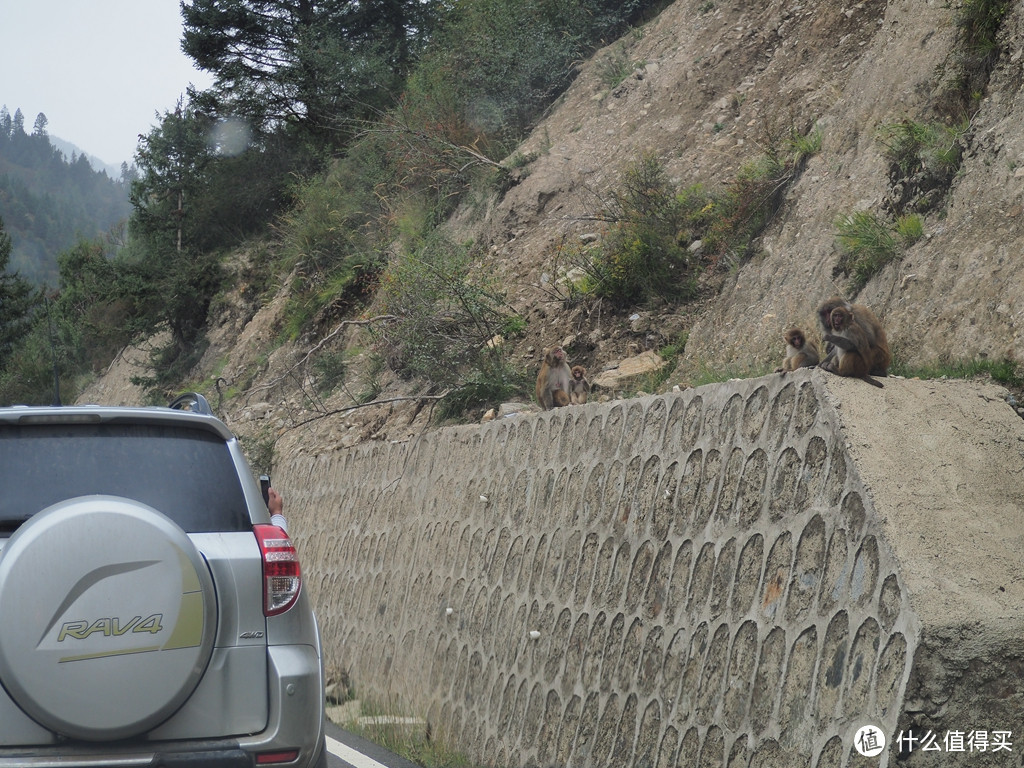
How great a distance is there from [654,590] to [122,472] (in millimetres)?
3349

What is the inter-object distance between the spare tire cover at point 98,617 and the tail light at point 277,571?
1.51 feet

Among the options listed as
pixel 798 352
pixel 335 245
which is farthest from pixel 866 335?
pixel 335 245

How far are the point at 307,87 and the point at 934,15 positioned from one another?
786 inches

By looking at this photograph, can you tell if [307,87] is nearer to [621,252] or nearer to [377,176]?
[377,176]

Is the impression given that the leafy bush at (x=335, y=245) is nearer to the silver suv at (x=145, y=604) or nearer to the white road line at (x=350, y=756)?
the white road line at (x=350, y=756)

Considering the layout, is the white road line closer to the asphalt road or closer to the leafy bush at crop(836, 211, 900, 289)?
the asphalt road

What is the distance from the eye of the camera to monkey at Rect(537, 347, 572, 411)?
10.3 meters

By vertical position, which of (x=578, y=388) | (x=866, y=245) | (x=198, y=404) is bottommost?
(x=578, y=388)

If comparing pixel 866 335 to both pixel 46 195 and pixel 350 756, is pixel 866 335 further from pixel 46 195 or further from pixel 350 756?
pixel 46 195

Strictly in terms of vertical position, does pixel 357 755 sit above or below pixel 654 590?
below

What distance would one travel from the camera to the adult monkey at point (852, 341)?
566 cm

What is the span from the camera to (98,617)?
3400mm

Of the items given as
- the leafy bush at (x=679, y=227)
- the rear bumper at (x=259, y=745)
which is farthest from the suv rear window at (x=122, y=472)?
the leafy bush at (x=679, y=227)

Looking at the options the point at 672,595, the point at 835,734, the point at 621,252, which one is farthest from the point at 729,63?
the point at 835,734
